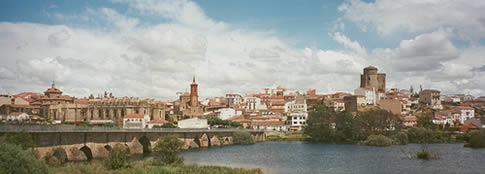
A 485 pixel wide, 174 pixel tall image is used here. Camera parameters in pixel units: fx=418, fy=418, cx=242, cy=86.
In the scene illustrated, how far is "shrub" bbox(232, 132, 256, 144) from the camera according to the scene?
83.5 meters

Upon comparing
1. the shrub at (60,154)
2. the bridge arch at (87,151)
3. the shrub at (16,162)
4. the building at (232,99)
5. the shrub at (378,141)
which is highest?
the building at (232,99)

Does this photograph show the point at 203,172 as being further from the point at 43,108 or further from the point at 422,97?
the point at 422,97

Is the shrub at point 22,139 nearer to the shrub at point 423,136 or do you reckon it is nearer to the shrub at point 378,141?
the shrub at point 378,141

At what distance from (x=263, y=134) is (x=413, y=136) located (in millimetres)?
32307

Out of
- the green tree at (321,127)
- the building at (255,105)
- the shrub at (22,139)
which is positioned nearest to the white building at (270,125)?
the green tree at (321,127)

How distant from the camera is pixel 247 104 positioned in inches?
5595

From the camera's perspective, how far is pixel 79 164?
36000 millimetres

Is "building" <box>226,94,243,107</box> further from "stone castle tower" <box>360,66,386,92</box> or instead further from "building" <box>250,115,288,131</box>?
"stone castle tower" <box>360,66,386,92</box>

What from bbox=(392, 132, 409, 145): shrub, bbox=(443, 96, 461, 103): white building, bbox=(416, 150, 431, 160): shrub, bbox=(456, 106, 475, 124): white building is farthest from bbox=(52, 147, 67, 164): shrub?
bbox=(443, 96, 461, 103): white building

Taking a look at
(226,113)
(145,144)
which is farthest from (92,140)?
(226,113)

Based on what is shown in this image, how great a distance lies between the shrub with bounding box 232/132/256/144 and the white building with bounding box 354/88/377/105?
70.7m

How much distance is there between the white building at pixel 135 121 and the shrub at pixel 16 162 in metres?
71.3

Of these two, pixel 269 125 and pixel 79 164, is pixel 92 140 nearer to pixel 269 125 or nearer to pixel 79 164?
pixel 79 164

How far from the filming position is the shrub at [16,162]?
24.1 m
